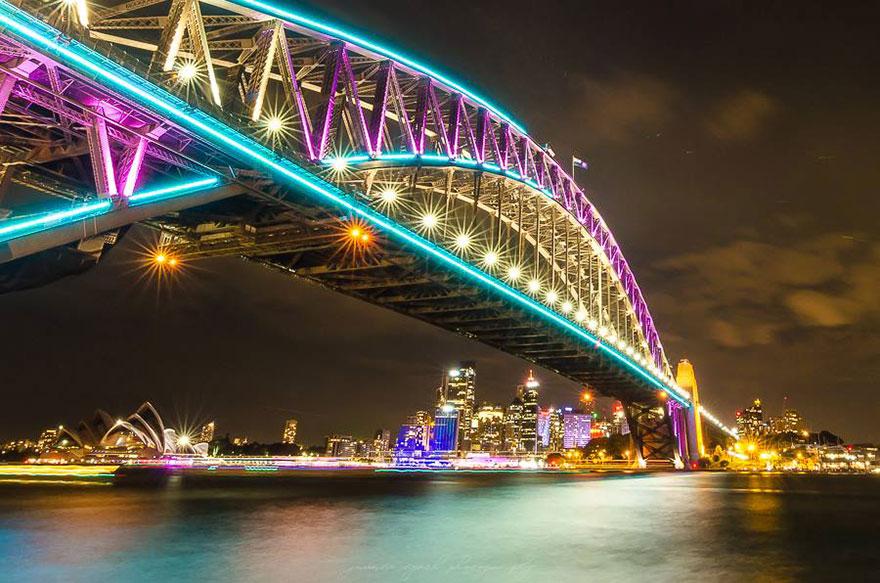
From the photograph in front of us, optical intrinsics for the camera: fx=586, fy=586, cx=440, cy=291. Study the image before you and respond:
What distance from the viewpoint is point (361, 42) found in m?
27.4

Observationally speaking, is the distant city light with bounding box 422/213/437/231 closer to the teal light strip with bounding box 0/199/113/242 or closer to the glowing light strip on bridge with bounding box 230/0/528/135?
the glowing light strip on bridge with bounding box 230/0/528/135

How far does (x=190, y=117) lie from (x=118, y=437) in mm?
65182

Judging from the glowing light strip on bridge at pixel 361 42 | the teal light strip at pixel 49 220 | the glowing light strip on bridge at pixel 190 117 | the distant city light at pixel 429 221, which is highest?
the glowing light strip on bridge at pixel 361 42

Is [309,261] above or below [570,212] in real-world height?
below

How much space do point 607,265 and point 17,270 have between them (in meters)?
63.5

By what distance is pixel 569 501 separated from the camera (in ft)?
57.3

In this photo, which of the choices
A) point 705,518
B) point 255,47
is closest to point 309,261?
point 255,47

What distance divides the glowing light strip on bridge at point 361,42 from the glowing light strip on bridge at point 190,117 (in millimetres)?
5220

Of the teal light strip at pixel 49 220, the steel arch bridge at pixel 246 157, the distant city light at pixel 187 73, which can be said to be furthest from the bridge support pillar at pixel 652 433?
the teal light strip at pixel 49 220

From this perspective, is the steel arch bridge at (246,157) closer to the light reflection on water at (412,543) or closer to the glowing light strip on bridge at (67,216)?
the glowing light strip on bridge at (67,216)

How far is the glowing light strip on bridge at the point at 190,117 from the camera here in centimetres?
1325

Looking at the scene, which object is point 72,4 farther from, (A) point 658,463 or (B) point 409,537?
(A) point 658,463

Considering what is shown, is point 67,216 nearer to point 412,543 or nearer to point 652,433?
point 412,543

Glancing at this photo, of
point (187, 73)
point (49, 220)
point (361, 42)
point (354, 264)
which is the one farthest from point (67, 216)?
point (354, 264)
